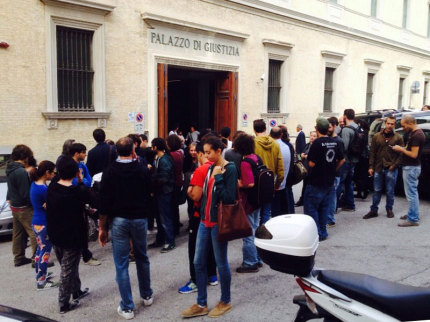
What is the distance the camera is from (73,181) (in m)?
4.69

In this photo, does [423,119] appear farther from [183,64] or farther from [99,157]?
[99,157]

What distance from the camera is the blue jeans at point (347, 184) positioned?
8.33m

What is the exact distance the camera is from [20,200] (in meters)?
5.75

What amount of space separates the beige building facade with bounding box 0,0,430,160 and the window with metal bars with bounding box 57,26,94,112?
3 cm

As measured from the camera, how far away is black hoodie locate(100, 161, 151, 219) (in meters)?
4.21

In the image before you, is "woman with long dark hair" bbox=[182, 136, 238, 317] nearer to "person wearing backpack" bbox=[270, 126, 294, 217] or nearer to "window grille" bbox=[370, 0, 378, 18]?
"person wearing backpack" bbox=[270, 126, 294, 217]

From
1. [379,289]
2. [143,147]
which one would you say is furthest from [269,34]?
[379,289]

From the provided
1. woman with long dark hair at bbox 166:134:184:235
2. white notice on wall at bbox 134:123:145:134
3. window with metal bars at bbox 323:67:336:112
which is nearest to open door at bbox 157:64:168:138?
white notice on wall at bbox 134:123:145:134

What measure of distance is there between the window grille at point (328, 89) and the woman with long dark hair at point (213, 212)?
1626 centimetres

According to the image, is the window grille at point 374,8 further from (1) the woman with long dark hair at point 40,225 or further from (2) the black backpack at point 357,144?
(1) the woman with long dark hair at point 40,225

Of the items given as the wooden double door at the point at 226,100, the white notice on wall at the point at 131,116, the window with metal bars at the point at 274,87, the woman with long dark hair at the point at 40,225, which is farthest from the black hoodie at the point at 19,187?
the window with metal bars at the point at 274,87

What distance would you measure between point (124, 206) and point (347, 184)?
5770 millimetres

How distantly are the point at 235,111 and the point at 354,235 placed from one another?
27.8 ft

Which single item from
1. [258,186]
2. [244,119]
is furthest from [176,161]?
[244,119]
